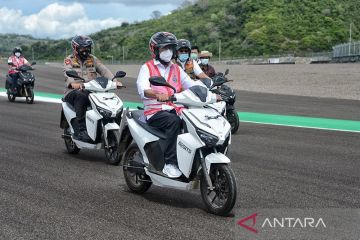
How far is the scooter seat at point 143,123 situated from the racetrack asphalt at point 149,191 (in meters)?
0.83

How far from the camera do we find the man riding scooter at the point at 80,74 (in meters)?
10.4

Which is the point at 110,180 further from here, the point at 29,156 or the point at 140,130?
the point at 29,156

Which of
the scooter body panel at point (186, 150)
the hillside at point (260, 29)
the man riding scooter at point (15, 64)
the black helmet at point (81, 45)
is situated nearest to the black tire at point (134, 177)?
the scooter body panel at point (186, 150)

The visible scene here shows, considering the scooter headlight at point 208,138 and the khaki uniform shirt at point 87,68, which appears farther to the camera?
the khaki uniform shirt at point 87,68

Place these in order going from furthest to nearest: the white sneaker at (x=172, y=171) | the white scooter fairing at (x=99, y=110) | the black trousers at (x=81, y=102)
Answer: the black trousers at (x=81, y=102) < the white scooter fairing at (x=99, y=110) < the white sneaker at (x=172, y=171)

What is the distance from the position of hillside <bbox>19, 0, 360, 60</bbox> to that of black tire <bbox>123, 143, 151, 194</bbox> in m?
73.3

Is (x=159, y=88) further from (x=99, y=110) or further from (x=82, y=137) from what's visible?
(x=82, y=137)

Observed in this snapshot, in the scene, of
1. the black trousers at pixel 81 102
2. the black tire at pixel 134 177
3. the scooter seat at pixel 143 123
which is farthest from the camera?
the black trousers at pixel 81 102

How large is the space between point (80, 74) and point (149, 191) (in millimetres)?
3614

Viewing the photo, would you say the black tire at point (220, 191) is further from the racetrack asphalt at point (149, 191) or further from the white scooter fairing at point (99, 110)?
the white scooter fairing at point (99, 110)

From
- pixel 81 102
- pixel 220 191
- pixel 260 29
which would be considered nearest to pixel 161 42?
pixel 220 191

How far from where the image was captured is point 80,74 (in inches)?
421

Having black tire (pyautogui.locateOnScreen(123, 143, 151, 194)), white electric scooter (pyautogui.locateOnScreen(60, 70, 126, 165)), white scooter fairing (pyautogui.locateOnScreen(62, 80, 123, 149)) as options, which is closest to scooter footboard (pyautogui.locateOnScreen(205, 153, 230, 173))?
black tire (pyautogui.locateOnScreen(123, 143, 151, 194))

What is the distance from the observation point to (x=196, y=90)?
22.1 ft
